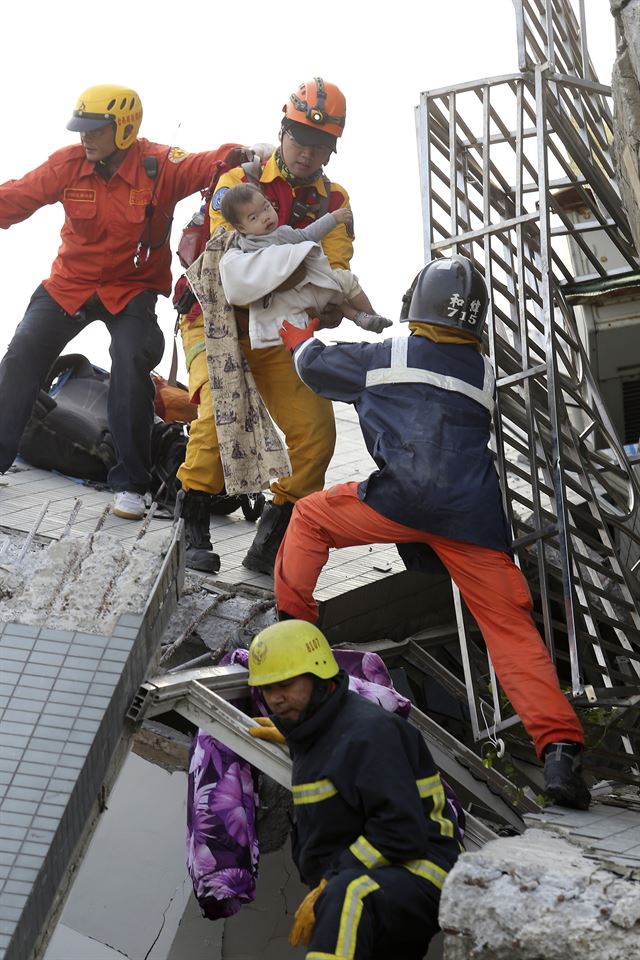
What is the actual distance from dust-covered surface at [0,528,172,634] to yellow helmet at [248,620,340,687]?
73 centimetres

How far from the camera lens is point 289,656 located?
11.9ft

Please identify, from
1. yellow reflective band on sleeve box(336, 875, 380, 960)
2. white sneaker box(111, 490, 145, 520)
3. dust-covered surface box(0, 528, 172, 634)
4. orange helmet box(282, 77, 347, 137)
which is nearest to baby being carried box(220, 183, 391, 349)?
orange helmet box(282, 77, 347, 137)

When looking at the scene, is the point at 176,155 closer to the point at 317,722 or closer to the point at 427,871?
the point at 317,722

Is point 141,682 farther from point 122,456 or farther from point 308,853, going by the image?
point 122,456

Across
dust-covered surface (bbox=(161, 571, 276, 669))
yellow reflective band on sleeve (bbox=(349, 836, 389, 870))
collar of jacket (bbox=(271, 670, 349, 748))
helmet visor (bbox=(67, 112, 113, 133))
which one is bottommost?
yellow reflective band on sleeve (bbox=(349, 836, 389, 870))

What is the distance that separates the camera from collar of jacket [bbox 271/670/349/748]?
11.7 feet

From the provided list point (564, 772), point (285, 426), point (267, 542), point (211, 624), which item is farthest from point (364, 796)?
point (267, 542)

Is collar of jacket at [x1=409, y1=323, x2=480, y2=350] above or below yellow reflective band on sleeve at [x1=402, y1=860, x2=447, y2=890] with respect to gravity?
above

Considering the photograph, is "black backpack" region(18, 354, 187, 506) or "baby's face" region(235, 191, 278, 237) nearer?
"baby's face" region(235, 191, 278, 237)

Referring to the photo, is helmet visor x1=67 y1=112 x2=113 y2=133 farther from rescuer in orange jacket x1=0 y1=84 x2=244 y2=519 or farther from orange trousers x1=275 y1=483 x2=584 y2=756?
orange trousers x1=275 y1=483 x2=584 y2=756

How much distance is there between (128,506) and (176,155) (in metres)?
1.73

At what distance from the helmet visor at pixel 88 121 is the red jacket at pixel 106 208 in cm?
20

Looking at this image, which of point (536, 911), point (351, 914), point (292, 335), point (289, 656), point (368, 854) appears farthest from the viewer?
point (292, 335)

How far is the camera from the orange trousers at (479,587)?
429 centimetres
